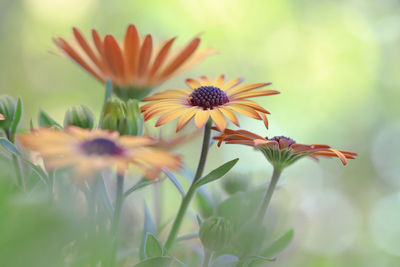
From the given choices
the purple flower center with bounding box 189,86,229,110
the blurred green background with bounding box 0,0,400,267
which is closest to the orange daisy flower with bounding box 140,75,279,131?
the purple flower center with bounding box 189,86,229,110

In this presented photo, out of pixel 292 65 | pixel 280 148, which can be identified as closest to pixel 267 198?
pixel 280 148

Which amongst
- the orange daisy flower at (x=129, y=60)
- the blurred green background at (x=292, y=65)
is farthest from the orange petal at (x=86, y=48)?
the blurred green background at (x=292, y=65)

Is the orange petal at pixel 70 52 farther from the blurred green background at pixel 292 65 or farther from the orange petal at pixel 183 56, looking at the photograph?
the blurred green background at pixel 292 65

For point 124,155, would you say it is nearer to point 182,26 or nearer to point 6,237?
point 6,237

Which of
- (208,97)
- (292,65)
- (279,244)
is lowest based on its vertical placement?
(279,244)

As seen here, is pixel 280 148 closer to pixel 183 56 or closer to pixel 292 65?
pixel 183 56

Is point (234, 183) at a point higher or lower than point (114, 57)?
lower
